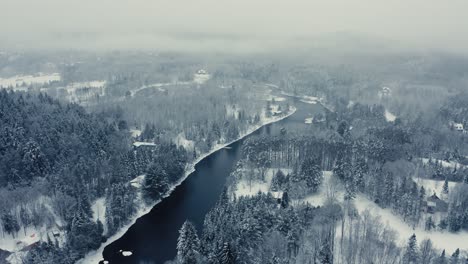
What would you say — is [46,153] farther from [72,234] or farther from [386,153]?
[386,153]

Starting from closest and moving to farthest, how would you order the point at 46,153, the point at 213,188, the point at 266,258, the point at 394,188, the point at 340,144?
the point at 266,258, the point at 394,188, the point at 46,153, the point at 213,188, the point at 340,144

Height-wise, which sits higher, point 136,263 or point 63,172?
point 63,172

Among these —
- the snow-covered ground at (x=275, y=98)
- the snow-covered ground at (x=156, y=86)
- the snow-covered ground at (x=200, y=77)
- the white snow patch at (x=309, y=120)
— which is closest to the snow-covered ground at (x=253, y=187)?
the white snow patch at (x=309, y=120)

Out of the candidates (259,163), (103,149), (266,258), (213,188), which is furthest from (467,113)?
(103,149)

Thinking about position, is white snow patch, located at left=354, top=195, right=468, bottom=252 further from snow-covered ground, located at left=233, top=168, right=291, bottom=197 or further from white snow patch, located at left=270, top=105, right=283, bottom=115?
white snow patch, located at left=270, top=105, right=283, bottom=115

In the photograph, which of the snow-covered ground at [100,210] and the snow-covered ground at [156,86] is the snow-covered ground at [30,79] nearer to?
the snow-covered ground at [156,86]

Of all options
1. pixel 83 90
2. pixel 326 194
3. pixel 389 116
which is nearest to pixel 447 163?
pixel 326 194
